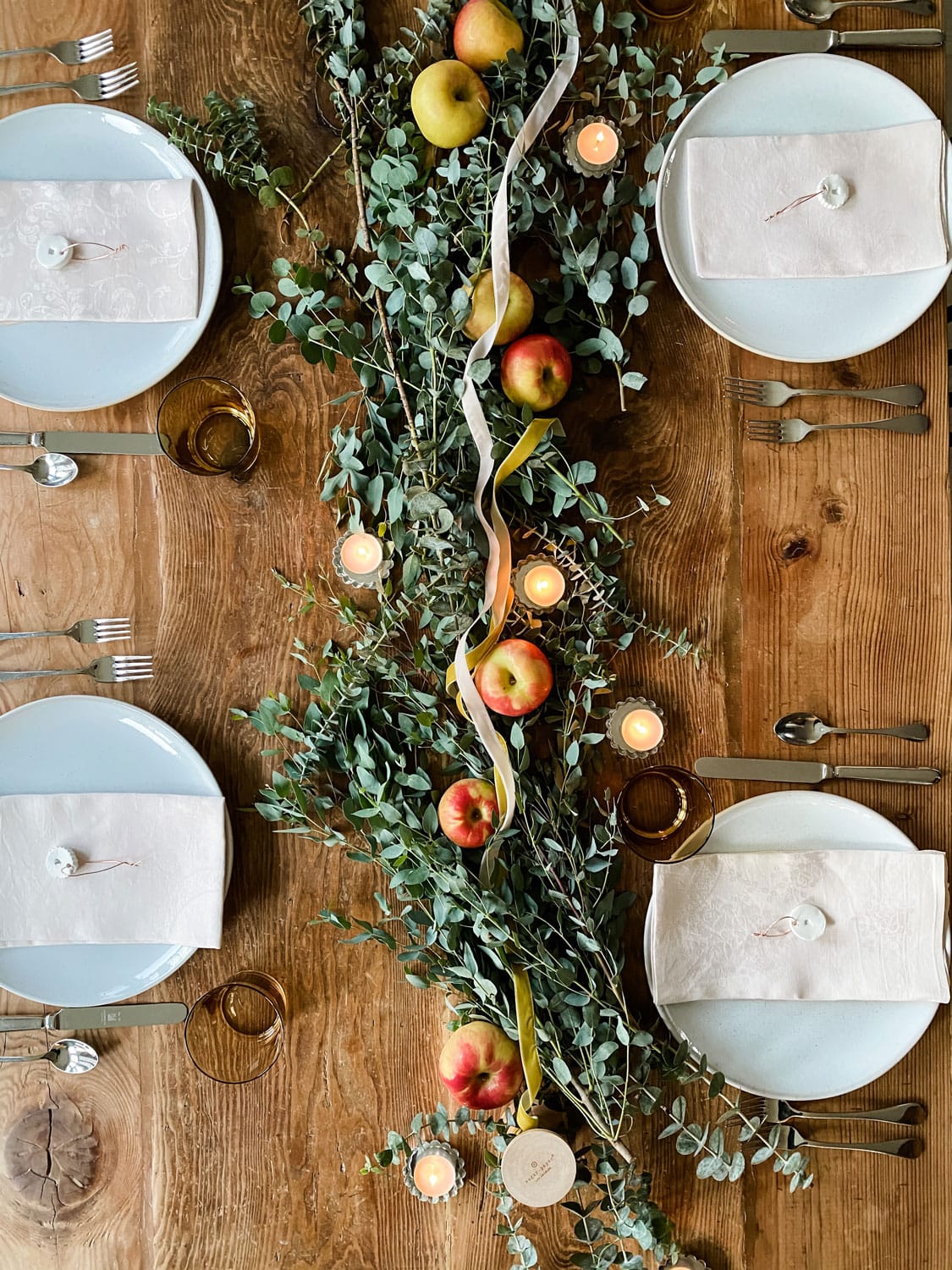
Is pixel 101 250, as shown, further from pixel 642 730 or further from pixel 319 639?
pixel 642 730

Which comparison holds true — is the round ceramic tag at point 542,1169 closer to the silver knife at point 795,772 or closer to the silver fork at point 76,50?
the silver knife at point 795,772

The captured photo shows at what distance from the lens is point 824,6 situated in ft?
4.17

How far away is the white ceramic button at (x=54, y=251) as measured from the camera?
1207 millimetres

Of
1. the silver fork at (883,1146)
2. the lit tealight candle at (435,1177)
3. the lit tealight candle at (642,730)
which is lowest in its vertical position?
the silver fork at (883,1146)

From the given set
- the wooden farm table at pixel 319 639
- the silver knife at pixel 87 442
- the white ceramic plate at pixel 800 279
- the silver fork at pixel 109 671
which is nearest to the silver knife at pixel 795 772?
the wooden farm table at pixel 319 639

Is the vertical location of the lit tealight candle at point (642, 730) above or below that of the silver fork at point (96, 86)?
below

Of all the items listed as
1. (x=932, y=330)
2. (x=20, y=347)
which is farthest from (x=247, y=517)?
(x=932, y=330)

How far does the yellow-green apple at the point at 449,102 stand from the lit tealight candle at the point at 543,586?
535 millimetres

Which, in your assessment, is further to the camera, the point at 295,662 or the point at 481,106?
the point at 295,662

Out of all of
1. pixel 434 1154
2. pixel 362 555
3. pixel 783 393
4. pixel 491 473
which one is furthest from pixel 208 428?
pixel 434 1154

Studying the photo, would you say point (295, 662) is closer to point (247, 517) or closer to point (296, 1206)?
point (247, 517)

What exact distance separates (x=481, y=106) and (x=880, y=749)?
3.17 ft

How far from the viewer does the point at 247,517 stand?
4.21ft

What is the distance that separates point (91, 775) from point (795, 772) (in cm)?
91
